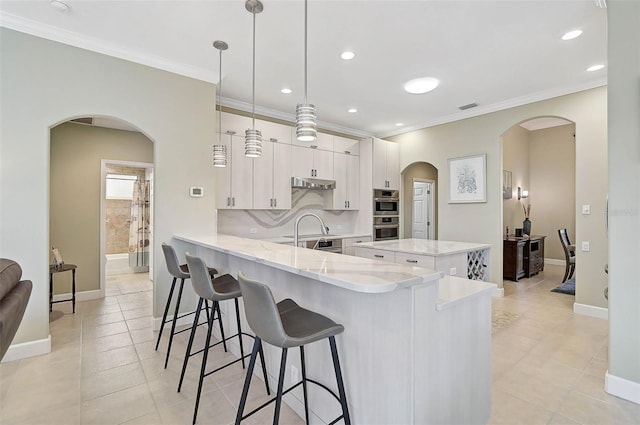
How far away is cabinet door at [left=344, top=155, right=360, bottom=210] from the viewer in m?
5.89

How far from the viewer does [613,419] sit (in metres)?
1.94

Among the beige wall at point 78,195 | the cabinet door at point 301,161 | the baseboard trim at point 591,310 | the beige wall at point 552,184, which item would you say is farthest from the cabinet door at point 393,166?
the beige wall at point 78,195

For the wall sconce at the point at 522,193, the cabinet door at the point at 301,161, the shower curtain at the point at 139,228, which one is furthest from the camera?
the wall sconce at the point at 522,193

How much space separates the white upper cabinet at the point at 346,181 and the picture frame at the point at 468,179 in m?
1.70

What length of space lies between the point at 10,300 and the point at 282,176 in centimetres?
362

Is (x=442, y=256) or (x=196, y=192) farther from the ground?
(x=196, y=192)

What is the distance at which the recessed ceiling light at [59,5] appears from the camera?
95.1 inches

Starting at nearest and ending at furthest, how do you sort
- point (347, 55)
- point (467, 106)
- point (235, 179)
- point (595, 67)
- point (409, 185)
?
1. point (347, 55)
2. point (595, 67)
3. point (235, 179)
4. point (467, 106)
5. point (409, 185)

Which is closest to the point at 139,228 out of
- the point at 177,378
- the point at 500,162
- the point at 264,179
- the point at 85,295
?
the point at 85,295

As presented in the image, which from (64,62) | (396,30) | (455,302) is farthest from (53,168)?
(455,302)

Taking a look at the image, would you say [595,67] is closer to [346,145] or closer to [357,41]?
[357,41]

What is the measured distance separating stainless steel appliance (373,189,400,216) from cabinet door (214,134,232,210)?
2817 mm

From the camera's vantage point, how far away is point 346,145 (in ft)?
19.2

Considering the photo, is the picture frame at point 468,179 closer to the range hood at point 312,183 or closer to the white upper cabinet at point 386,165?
the white upper cabinet at point 386,165
